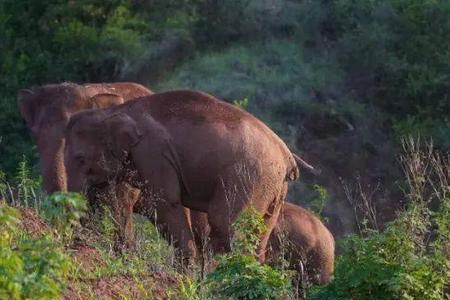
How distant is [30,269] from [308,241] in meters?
8.10

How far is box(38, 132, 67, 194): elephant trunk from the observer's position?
53.1ft

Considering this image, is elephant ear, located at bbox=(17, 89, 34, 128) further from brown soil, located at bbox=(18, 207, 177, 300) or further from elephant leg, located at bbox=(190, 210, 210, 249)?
brown soil, located at bbox=(18, 207, 177, 300)

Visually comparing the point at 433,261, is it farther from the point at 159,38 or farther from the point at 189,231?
the point at 159,38

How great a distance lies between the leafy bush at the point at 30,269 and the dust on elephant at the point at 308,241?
7.07 metres

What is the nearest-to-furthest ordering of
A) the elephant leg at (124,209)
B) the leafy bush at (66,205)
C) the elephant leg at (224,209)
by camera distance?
the leafy bush at (66,205) → the elephant leg at (124,209) → the elephant leg at (224,209)

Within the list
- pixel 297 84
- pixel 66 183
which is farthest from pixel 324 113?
pixel 66 183

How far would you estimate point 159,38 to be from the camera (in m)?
32.5

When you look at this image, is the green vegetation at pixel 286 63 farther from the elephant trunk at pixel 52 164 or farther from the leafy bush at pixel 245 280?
the leafy bush at pixel 245 280

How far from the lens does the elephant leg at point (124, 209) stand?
1322cm

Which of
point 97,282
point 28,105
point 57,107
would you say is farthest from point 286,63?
point 97,282

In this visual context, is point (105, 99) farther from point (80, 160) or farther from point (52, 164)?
point (80, 160)

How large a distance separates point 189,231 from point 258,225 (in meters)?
2.86

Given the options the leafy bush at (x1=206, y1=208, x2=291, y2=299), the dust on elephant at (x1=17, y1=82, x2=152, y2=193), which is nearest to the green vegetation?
the dust on elephant at (x1=17, y1=82, x2=152, y2=193)

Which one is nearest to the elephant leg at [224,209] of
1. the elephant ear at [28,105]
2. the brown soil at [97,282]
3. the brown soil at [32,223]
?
the brown soil at [97,282]
